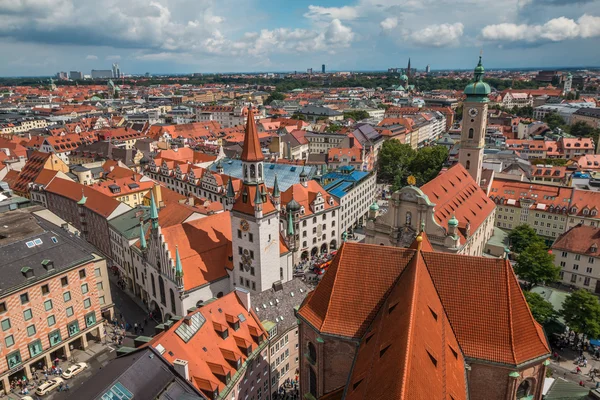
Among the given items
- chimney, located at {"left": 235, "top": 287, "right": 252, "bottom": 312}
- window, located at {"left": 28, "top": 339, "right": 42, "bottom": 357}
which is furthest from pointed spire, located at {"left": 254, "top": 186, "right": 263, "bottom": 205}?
window, located at {"left": 28, "top": 339, "right": 42, "bottom": 357}

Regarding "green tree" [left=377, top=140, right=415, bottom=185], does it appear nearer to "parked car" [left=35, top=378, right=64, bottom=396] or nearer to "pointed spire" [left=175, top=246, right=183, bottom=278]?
"pointed spire" [left=175, top=246, right=183, bottom=278]

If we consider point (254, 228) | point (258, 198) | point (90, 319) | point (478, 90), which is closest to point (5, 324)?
point (90, 319)

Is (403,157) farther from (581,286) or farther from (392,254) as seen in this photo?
(392,254)

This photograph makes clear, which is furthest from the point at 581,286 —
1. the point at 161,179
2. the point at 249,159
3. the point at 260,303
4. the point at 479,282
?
the point at 161,179

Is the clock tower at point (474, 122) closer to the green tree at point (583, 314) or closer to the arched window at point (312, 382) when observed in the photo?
the green tree at point (583, 314)

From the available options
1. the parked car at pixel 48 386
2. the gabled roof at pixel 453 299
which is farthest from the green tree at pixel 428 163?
the parked car at pixel 48 386
